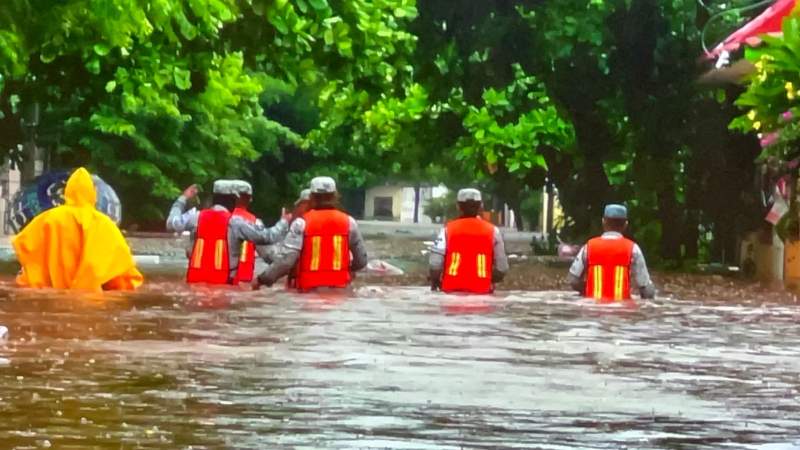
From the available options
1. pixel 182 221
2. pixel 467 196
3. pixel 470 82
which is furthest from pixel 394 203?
pixel 467 196

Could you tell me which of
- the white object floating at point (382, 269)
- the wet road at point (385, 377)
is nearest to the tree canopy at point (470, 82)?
the white object floating at point (382, 269)

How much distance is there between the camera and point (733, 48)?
31.5 m

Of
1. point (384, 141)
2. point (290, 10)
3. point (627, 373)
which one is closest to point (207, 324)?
point (627, 373)

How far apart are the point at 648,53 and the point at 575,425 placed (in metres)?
28.0

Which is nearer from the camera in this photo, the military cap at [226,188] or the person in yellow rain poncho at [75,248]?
the person in yellow rain poncho at [75,248]

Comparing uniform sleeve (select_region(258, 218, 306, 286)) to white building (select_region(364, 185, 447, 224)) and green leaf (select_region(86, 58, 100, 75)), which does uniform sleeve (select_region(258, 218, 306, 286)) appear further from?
white building (select_region(364, 185, 447, 224))

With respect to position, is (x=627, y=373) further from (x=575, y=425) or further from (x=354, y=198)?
(x=354, y=198)

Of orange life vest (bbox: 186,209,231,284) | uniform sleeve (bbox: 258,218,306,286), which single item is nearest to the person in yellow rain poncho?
orange life vest (bbox: 186,209,231,284)

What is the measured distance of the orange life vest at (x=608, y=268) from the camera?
19781 millimetres

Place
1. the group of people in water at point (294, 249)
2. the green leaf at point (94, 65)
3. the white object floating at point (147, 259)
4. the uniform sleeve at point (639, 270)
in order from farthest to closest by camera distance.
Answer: the white object floating at point (147, 259), the green leaf at point (94, 65), the group of people in water at point (294, 249), the uniform sleeve at point (639, 270)

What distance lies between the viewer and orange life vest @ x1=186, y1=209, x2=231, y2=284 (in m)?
21.7

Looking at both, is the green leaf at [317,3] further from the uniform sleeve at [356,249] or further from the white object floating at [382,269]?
the white object floating at [382,269]

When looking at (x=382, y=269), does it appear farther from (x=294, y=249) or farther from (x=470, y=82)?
(x=294, y=249)

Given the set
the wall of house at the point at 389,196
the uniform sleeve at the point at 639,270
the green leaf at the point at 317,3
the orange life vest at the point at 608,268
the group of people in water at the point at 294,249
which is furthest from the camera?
the wall of house at the point at 389,196
